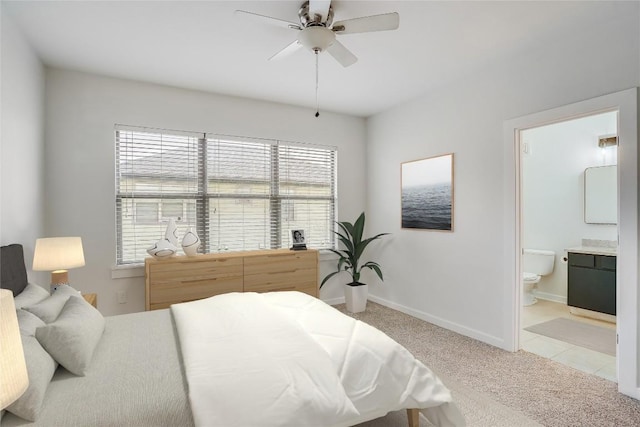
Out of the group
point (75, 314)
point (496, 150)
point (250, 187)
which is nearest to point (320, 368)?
point (75, 314)

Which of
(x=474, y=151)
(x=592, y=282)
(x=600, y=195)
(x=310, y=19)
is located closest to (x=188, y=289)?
(x=310, y=19)

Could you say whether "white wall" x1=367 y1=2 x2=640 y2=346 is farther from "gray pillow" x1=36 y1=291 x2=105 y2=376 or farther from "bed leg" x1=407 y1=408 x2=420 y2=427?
"gray pillow" x1=36 y1=291 x2=105 y2=376

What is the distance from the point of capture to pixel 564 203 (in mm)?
4512

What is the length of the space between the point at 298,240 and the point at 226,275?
973 mm

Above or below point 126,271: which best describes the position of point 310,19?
above

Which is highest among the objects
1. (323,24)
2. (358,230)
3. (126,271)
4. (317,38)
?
(323,24)

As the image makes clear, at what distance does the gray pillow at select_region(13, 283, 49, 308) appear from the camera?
6.11 feet

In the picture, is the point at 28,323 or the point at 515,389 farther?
the point at 515,389

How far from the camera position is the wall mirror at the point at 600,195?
160 inches

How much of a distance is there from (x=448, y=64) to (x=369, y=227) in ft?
7.63

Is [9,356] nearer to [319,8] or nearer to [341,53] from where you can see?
[319,8]

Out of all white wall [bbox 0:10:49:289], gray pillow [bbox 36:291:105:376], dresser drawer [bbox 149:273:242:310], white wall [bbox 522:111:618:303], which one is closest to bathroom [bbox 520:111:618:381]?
white wall [bbox 522:111:618:303]

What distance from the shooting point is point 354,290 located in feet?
13.5

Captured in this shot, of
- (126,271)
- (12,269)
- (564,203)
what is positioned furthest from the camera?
(564,203)
